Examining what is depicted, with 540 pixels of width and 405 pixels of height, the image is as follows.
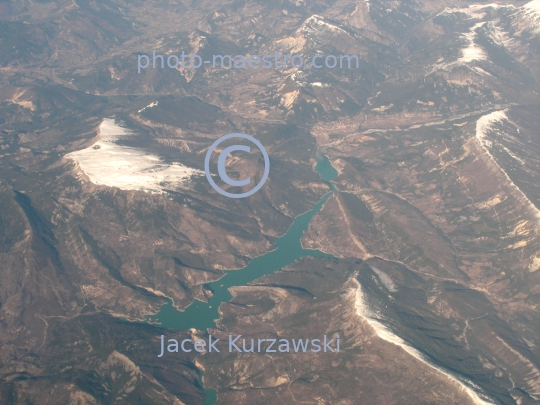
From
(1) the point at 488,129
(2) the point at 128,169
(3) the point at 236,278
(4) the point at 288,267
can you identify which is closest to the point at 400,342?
(4) the point at 288,267

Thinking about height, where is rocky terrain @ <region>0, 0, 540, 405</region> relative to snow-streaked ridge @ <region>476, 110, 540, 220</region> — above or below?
below

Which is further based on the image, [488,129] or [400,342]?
[488,129]

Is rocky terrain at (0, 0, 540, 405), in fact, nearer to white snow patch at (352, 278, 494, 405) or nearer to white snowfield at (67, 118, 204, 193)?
white snow patch at (352, 278, 494, 405)

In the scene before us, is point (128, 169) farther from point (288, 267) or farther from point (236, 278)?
point (288, 267)

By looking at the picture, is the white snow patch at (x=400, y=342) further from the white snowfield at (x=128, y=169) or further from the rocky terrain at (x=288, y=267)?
the white snowfield at (x=128, y=169)

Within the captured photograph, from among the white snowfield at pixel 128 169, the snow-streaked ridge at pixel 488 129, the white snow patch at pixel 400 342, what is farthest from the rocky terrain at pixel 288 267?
the white snowfield at pixel 128 169

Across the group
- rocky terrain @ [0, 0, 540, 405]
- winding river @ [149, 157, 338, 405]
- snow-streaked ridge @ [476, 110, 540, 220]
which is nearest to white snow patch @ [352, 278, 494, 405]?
rocky terrain @ [0, 0, 540, 405]
